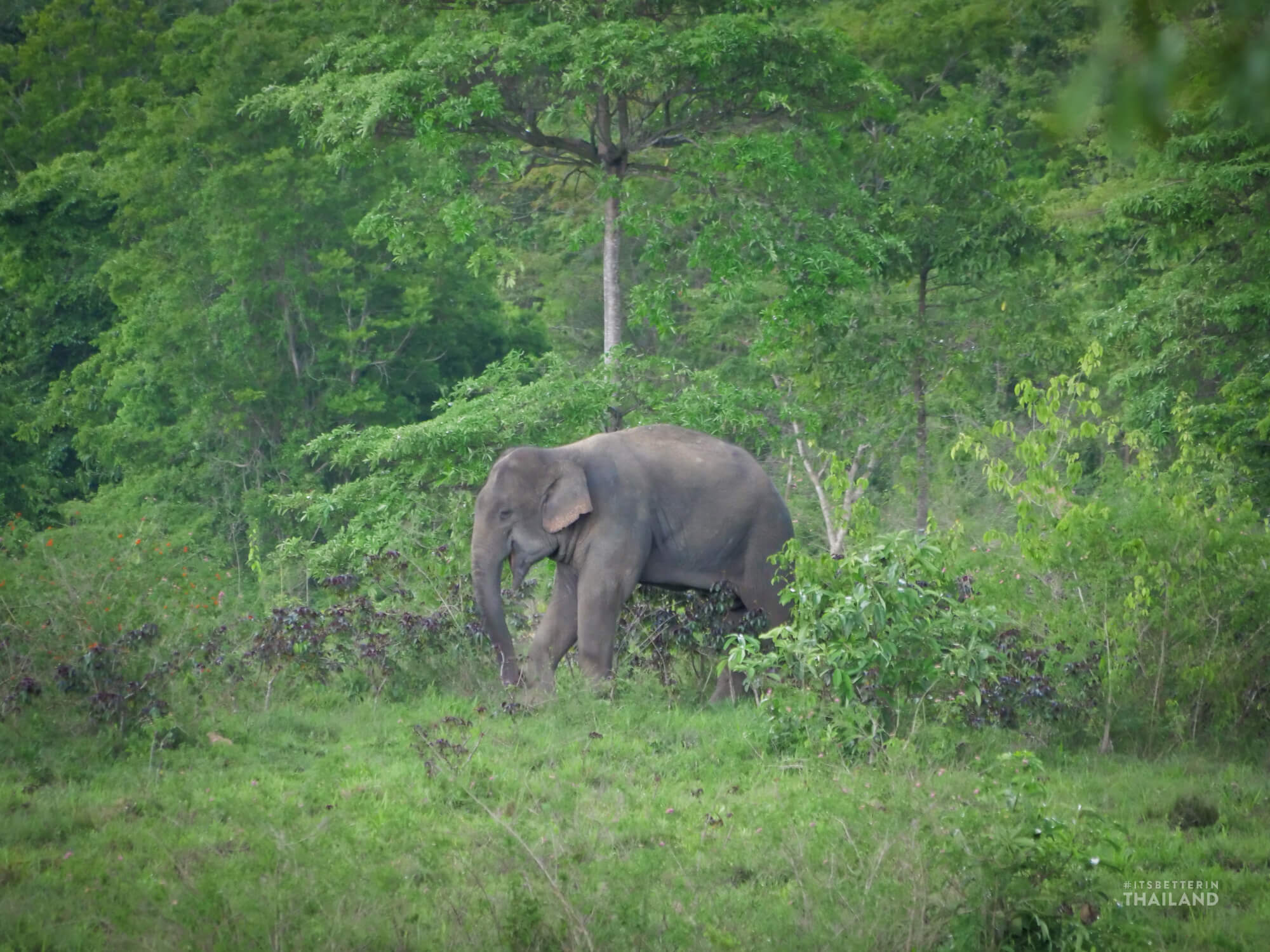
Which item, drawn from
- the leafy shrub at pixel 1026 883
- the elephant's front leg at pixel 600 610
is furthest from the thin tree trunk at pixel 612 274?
the leafy shrub at pixel 1026 883

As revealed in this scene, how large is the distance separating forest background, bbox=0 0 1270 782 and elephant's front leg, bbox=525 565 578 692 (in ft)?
1.71

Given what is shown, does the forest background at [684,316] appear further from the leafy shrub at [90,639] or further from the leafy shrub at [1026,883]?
the leafy shrub at [1026,883]

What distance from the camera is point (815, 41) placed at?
15406mm

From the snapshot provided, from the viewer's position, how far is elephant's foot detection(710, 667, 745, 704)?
10.4 meters

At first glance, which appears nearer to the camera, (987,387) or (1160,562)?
(1160,562)

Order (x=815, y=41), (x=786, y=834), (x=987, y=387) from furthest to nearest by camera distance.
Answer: (x=987, y=387) < (x=815, y=41) < (x=786, y=834)

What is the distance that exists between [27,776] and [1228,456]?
1121 cm

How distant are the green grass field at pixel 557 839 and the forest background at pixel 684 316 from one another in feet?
2.44

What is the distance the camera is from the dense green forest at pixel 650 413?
6109 millimetres

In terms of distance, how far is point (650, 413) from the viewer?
14.8m

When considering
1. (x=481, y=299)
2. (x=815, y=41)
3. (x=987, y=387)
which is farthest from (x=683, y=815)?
(x=481, y=299)

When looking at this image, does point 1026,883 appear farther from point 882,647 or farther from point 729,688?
point 729,688

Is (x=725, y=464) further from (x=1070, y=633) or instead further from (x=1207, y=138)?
(x=1207, y=138)

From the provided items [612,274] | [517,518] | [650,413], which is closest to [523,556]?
[517,518]
